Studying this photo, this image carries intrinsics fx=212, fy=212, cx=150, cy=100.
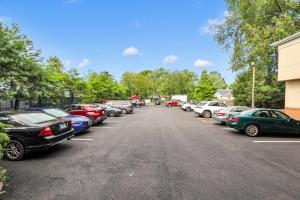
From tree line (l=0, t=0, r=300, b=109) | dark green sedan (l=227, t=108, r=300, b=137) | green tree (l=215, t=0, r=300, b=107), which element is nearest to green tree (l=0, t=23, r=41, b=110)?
tree line (l=0, t=0, r=300, b=109)

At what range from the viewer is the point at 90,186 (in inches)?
177

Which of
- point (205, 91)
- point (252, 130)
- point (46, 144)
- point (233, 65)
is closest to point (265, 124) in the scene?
point (252, 130)

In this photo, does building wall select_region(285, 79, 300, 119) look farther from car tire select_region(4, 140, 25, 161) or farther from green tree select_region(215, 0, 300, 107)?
car tire select_region(4, 140, 25, 161)

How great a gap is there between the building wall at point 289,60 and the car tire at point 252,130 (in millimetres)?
7056

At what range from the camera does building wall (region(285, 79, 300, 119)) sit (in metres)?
15.5

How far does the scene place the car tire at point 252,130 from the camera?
10.7m

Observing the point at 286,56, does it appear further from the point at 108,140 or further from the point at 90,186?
the point at 90,186

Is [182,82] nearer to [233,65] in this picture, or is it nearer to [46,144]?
[233,65]

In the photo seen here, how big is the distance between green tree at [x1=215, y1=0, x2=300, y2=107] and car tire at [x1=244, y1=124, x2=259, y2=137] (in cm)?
1320

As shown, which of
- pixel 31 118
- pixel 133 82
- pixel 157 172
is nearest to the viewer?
pixel 157 172

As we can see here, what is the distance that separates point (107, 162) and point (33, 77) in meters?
9.07

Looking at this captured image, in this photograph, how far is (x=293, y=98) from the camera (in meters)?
16.0

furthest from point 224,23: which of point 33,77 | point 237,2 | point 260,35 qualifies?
point 33,77

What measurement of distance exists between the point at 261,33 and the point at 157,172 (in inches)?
855
